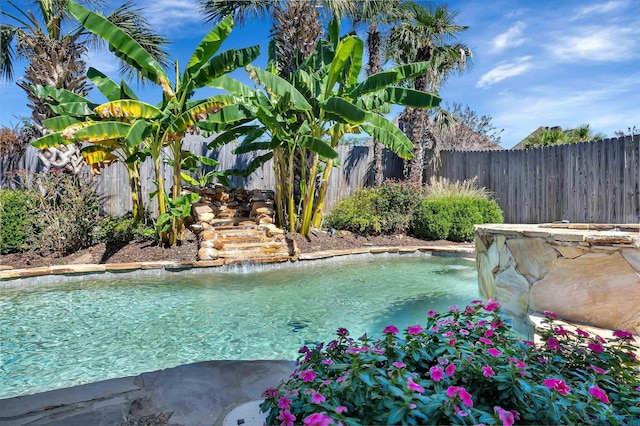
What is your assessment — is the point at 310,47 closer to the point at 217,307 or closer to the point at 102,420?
the point at 217,307

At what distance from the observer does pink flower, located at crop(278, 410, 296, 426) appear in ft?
3.91

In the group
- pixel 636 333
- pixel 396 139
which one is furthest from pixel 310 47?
pixel 636 333

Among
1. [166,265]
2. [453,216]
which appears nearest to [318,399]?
[166,265]

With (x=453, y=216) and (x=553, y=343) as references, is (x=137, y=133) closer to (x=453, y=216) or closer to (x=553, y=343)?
(x=553, y=343)

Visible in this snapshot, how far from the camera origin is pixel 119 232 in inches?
297

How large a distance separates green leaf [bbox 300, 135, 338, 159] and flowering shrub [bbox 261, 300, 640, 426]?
18.4 feet

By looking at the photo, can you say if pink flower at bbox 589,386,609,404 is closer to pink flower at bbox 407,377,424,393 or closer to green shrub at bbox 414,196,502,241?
pink flower at bbox 407,377,424,393

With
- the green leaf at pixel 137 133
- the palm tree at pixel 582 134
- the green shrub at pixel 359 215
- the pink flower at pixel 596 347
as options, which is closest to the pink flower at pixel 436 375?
the pink flower at pixel 596 347

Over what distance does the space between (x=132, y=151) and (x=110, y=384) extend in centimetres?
677

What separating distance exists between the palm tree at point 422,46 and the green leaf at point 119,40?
7.28 meters

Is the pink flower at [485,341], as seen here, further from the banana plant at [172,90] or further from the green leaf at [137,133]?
the banana plant at [172,90]

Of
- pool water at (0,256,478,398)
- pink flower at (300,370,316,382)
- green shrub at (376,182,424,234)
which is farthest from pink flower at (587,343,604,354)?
→ green shrub at (376,182,424,234)

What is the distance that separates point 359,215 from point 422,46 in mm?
5587

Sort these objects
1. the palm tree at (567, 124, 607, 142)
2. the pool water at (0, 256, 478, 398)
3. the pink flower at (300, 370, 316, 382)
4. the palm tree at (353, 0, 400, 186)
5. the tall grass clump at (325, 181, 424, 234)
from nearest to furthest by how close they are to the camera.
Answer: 1. the pink flower at (300, 370, 316, 382)
2. the pool water at (0, 256, 478, 398)
3. the tall grass clump at (325, 181, 424, 234)
4. the palm tree at (353, 0, 400, 186)
5. the palm tree at (567, 124, 607, 142)
